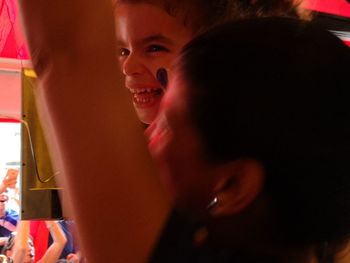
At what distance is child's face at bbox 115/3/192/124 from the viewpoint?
62 centimetres

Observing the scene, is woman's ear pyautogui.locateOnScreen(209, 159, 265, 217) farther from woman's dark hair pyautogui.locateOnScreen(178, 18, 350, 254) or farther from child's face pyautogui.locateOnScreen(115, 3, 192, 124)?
child's face pyautogui.locateOnScreen(115, 3, 192, 124)

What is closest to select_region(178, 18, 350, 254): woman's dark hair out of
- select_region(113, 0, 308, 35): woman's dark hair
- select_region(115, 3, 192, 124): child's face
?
select_region(113, 0, 308, 35): woman's dark hair

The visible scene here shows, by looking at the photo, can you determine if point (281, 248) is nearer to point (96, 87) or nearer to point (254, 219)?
point (254, 219)

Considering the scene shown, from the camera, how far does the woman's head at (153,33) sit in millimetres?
577

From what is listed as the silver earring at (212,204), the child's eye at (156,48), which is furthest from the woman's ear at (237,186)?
the child's eye at (156,48)

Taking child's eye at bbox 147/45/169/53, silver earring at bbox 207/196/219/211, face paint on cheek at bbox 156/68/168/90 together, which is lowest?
silver earring at bbox 207/196/219/211

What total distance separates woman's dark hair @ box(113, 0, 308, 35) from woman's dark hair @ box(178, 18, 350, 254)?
0.72 ft

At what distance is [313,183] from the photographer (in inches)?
11.1

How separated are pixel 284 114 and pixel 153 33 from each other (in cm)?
39

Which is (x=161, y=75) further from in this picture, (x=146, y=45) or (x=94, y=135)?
(x=94, y=135)

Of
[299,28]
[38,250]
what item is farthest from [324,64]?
[38,250]

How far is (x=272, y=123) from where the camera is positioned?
27cm

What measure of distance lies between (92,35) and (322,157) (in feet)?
0.49

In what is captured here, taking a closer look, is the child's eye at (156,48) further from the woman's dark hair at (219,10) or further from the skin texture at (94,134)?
the skin texture at (94,134)
